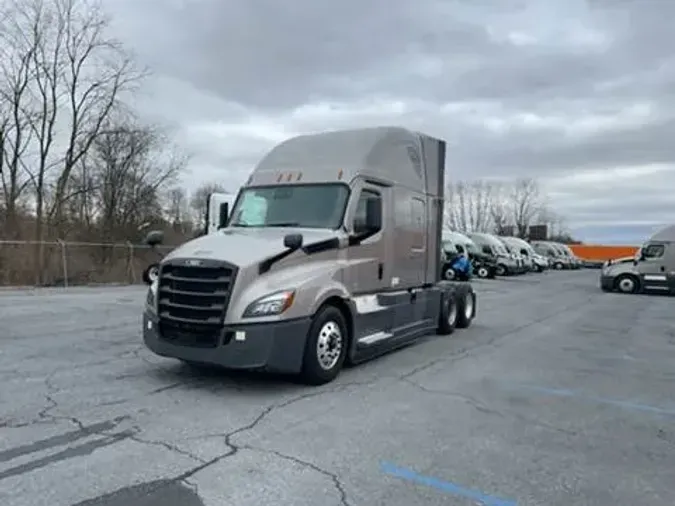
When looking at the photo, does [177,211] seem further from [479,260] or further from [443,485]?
[443,485]

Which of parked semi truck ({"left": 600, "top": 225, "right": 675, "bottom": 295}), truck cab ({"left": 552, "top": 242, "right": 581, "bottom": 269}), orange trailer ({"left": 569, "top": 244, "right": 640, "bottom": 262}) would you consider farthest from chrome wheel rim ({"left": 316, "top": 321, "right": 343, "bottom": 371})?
orange trailer ({"left": 569, "top": 244, "right": 640, "bottom": 262})

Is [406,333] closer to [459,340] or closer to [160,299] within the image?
[459,340]

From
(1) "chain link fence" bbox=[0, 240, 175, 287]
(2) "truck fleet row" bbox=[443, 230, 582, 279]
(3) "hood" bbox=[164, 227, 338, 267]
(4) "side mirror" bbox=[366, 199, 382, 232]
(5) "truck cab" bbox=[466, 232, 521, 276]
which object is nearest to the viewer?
(3) "hood" bbox=[164, 227, 338, 267]

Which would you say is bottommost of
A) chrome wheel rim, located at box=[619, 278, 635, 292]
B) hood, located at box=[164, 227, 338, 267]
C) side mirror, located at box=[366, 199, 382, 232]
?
chrome wheel rim, located at box=[619, 278, 635, 292]

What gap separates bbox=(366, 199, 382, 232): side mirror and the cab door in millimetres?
22450

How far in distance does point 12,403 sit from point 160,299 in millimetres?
1778

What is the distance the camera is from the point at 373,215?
313 inches

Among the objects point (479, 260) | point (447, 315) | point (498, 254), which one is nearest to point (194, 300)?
point (447, 315)

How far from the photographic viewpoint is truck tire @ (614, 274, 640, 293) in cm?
2695

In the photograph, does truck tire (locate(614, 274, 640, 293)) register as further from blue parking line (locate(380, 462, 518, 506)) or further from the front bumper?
blue parking line (locate(380, 462, 518, 506))

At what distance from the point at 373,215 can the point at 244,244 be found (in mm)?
1902

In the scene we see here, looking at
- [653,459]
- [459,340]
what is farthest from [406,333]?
[653,459]

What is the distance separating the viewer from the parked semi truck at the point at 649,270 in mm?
26078

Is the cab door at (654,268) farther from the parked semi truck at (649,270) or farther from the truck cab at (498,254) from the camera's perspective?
the truck cab at (498,254)
